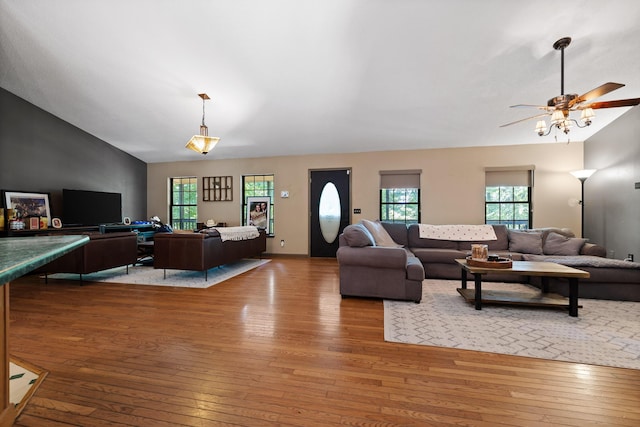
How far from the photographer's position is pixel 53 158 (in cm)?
536

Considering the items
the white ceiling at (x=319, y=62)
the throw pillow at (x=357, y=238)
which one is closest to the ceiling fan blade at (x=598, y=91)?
the white ceiling at (x=319, y=62)

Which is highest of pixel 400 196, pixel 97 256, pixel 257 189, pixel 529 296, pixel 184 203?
pixel 257 189

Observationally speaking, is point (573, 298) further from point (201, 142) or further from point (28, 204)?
point (28, 204)

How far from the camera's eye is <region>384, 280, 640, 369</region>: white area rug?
206 cm

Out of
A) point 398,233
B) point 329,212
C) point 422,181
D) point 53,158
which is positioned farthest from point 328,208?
point 53,158

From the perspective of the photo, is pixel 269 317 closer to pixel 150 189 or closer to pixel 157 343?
pixel 157 343

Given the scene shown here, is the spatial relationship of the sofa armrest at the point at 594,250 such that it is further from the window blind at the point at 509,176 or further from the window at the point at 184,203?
the window at the point at 184,203

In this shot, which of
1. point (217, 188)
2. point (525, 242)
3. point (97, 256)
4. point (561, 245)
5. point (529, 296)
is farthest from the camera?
point (217, 188)

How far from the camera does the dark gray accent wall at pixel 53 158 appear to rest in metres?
4.68

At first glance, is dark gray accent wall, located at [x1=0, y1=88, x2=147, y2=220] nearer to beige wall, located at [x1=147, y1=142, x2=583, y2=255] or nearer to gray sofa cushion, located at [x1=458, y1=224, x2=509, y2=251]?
beige wall, located at [x1=147, y1=142, x2=583, y2=255]

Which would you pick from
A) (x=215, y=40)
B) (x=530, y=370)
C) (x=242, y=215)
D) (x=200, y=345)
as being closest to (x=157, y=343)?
(x=200, y=345)

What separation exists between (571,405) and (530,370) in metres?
0.33

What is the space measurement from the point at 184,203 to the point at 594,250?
27.7ft

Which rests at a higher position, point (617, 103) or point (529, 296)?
point (617, 103)
